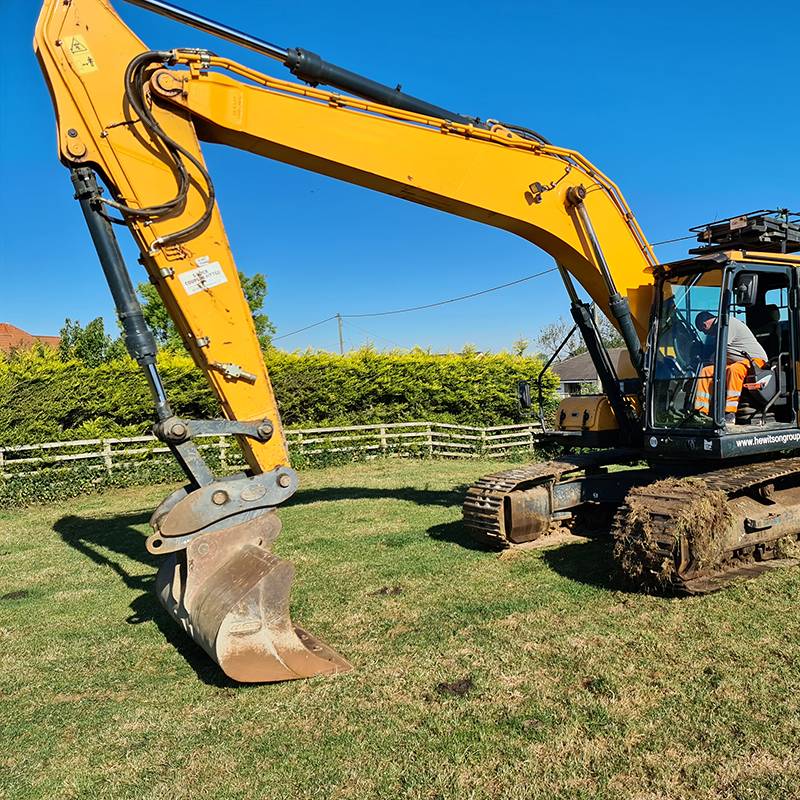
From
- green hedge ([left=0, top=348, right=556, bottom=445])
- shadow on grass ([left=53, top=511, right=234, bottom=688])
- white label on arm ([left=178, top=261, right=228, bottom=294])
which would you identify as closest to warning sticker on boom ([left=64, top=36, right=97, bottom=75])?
white label on arm ([left=178, top=261, right=228, bottom=294])

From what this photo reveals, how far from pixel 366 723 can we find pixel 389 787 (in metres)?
0.61

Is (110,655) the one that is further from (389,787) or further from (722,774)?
(722,774)

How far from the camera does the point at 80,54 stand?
4.72 metres

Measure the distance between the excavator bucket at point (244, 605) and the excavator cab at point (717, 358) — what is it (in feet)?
11.8

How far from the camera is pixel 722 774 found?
10.5 ft

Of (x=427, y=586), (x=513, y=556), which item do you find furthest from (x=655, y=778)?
(x=513, y=556)

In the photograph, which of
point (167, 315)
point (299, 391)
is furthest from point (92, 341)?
point (299, 391)

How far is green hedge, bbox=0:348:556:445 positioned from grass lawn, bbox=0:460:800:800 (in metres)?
6.76

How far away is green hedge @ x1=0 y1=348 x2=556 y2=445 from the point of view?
12945 millimetres

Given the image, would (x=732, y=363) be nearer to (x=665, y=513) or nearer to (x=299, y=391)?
(x=665, y=513)

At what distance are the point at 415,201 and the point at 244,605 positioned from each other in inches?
152

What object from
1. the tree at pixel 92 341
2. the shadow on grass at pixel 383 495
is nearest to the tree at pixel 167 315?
the tree at pixel 92 341

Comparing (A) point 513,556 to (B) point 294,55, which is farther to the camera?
(A) point 513,556

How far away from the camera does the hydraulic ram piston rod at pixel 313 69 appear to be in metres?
5.11
